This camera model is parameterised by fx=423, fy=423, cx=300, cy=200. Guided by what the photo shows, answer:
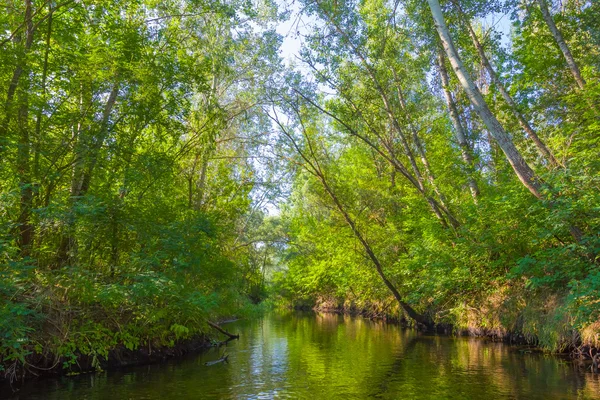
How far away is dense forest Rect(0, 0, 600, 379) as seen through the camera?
9781 mm

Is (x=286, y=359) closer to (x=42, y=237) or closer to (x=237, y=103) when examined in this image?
(x=42, y=237)

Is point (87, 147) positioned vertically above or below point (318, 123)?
below

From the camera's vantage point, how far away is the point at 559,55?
15.2 metres

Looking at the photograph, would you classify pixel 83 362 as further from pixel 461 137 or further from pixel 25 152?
pixel 461 137

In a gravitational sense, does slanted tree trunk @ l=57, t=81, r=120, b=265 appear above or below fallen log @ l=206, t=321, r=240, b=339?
above

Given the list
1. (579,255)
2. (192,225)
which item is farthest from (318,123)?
(579,255)

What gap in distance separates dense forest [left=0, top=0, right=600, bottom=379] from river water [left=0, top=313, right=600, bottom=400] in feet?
3.32

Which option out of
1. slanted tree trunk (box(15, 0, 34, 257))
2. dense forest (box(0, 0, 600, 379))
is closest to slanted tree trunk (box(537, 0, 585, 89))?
dense forest (box(0, 0, 600, 379))

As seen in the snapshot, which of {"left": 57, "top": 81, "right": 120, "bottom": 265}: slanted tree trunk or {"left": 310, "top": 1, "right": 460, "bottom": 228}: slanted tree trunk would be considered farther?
{"left": 310, "top": 1, "right": 460, "bottom": 228}: slanted tree trunk

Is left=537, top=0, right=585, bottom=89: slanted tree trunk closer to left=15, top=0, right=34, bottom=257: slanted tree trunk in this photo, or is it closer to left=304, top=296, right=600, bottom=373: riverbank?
left=304, top=296, right=600, bottom=373: riverbank

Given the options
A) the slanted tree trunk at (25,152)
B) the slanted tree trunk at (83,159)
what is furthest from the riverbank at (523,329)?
the slanted tree trunk at (25,152)

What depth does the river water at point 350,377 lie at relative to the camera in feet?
27.2

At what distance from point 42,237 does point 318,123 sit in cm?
1727

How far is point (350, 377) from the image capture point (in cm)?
997
